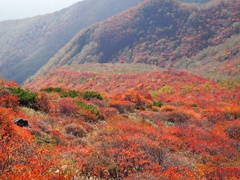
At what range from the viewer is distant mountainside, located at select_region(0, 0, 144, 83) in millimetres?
134500

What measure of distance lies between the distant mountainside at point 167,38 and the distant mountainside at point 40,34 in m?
36.6

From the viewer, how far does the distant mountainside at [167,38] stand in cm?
7094

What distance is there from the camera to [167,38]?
88188 millimetres

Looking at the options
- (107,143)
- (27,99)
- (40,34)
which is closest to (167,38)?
(27,99)

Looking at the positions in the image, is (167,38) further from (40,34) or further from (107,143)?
(40,34)

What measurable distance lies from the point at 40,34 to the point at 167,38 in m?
101

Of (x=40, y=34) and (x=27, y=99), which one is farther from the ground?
(x=27, y=99)

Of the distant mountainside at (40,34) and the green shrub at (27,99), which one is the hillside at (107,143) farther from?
the distant mountainside at (40,34)

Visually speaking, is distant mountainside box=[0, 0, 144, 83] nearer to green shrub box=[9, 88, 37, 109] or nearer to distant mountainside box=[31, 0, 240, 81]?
distant mountainside box=[31, 0, 240, 81]

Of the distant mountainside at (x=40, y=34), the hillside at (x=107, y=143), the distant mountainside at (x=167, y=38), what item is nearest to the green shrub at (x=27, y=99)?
the hillside at (x=107, y=143)

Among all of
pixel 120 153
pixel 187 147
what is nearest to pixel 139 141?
pixel 120 153

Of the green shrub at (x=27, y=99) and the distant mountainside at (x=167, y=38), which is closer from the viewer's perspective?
the green shrub at (x=27, y=99)

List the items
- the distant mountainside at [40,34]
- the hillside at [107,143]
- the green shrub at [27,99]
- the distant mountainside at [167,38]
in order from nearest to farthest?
the hillside at [107,143]
the green shrub at [27,99]
the distant mountainside at [167,38]
the distant mountainside at [40,34]

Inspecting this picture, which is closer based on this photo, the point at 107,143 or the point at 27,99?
the point at 107,143
